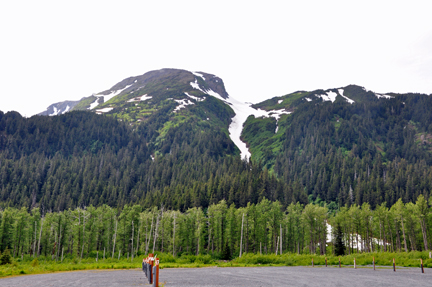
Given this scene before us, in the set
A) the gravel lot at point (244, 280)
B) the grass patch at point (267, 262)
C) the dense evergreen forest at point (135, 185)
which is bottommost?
the grass patch at point (267, 262)

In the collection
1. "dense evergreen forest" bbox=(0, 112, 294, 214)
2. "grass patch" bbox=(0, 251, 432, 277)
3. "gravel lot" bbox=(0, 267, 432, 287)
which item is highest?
"dense evergreen forest" bbox=(0, 112, 294, 214)

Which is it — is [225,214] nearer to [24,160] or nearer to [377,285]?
[377,285]

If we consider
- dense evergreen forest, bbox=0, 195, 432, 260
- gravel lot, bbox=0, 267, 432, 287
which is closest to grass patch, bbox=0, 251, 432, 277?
gravel lot, bbox=0, 267, 432, 287

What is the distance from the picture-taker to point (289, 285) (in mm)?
18547

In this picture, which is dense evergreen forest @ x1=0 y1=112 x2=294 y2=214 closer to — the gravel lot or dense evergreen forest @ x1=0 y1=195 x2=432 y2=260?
dense evergreen forest @ x1=0 y1=195 x2=432 y2=260

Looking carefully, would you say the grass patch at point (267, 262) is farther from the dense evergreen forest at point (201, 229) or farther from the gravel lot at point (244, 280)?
the dense evergreen forest at point (201, 229)

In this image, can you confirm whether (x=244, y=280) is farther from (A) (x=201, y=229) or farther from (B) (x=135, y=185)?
(B) (x=135, y=185)

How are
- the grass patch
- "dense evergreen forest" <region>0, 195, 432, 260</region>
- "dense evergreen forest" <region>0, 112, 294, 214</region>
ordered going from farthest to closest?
"dense evergreen forest" <region>0, 112, 294, 214</region>, "dense evergreen forest" <region>0, 195, 432, 260</region>, the grass patch

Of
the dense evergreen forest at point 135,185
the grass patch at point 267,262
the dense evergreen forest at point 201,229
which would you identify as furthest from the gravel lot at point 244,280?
the dense evergreen forest at point 135,185

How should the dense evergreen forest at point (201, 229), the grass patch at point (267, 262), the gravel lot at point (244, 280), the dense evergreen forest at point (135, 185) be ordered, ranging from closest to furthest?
the gravel lot at point (244, 280), the grass patch at point (267, 262), the dense evergreen forest at point (201, 229), the dense evergreen forest at point (135, 185)

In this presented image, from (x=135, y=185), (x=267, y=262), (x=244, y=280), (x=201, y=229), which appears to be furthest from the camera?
(x=135, y=185)

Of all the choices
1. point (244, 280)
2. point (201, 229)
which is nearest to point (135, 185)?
point (201, 229)

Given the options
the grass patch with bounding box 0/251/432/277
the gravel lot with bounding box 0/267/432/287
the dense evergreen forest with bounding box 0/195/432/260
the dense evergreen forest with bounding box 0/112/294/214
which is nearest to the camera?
the gravel lot with bounding box 0/267/432/287

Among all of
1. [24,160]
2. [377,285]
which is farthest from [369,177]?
[24,160]
